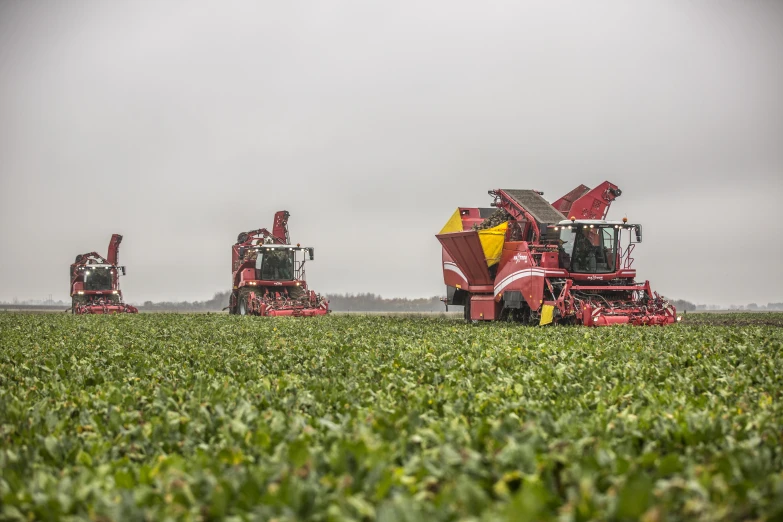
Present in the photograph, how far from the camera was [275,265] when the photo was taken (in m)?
32.8

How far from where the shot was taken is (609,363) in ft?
29.9

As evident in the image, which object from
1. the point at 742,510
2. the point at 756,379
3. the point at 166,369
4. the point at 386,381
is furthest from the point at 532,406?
Answer: the point at 166,369

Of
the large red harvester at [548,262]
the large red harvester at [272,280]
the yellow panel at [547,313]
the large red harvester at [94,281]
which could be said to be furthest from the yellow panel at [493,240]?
the large red harvester at [94,281]

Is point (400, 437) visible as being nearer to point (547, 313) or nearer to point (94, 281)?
point (547, 313)

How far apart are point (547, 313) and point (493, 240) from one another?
4.21 meters

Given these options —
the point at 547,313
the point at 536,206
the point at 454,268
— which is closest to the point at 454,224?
the point at 454,268

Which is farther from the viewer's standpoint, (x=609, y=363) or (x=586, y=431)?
(x=609, y=363)

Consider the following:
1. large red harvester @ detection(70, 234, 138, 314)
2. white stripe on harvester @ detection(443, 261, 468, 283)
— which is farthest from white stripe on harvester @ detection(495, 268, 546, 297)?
large red harvester @ detection(70, 234, 138, 314)

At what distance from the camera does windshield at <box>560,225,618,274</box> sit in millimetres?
20453

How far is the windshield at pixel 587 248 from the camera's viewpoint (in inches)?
805

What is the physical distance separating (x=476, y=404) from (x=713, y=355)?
5.78 m

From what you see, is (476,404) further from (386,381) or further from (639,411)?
(386,381)

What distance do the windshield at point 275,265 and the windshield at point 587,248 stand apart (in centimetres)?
1586

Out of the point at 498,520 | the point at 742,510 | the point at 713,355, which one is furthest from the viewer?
the point at 713,355
